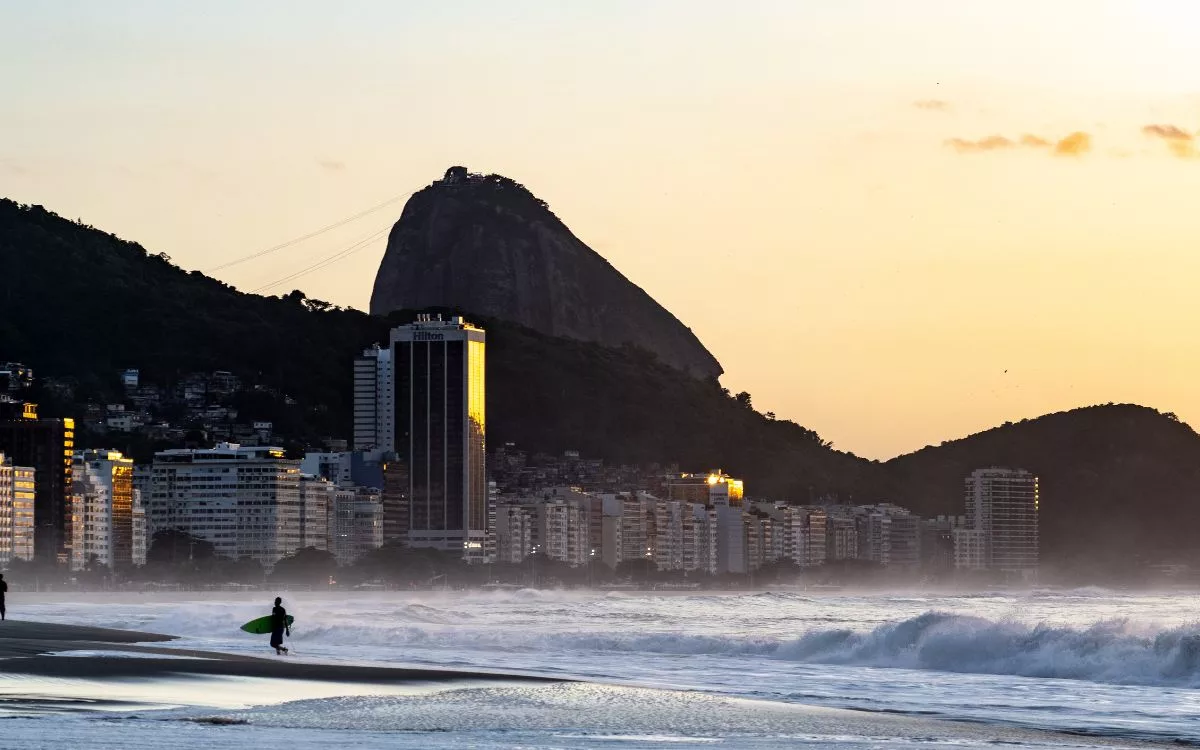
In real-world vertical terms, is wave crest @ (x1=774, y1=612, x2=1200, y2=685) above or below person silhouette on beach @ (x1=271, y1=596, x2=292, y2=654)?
below

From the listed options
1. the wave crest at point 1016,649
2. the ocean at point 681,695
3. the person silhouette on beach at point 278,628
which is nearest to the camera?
the ocean at point 681,695

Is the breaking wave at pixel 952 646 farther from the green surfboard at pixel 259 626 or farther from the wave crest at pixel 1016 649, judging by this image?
the green surfboard at pixel 259 626

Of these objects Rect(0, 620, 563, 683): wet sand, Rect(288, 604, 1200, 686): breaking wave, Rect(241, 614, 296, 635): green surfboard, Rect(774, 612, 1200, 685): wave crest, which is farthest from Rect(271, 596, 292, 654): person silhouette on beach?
Rect(774, 612, 1200, 685): wave crest

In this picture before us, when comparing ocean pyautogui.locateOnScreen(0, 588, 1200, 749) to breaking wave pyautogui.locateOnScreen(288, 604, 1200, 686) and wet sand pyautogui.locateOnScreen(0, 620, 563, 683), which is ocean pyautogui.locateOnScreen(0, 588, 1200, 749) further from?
wet sand pyautogui.locateOnScreen(0, 620, 563, 683)

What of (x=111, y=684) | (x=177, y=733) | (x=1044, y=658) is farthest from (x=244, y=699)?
(x=1044, y=658)

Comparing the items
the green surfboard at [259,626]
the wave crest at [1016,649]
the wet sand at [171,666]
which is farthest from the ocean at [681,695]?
the wet sand at [171,666]

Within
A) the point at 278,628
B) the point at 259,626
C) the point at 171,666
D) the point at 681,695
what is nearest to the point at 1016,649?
the point at 681,695
